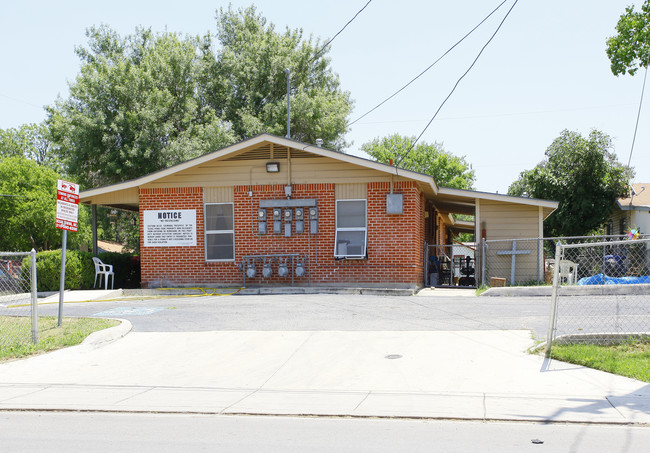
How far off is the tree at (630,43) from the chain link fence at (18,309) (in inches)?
597

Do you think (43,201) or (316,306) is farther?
(43,201)

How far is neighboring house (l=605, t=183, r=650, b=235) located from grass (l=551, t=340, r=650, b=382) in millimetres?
17264

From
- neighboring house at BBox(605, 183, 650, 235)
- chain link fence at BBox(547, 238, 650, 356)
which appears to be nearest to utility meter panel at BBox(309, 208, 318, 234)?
chain link fence at BBox(547, 238, 650, 356)

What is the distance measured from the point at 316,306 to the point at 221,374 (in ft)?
18.1

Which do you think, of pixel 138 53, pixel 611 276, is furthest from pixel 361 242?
pixel 138 53

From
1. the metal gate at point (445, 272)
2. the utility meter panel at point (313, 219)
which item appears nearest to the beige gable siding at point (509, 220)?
the metal gate at point (445, 272)

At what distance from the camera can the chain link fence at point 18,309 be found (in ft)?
32.7

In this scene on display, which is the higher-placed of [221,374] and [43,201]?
[43,201]

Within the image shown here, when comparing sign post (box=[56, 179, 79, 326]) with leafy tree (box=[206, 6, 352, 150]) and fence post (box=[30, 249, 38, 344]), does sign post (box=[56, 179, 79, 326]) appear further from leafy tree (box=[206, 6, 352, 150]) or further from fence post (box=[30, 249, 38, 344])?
leafy tree (box=[206, 6, 352, 150])

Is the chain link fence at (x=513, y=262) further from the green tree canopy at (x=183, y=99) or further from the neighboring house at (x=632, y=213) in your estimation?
the green tree canopy at (x=183, y=99)

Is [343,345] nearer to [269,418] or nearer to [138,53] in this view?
[269,418]

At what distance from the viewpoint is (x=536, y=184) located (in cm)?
3231

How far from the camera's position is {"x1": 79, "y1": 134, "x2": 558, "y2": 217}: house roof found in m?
16.9

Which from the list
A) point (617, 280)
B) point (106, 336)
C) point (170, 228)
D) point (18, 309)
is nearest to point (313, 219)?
point (170, 228)
